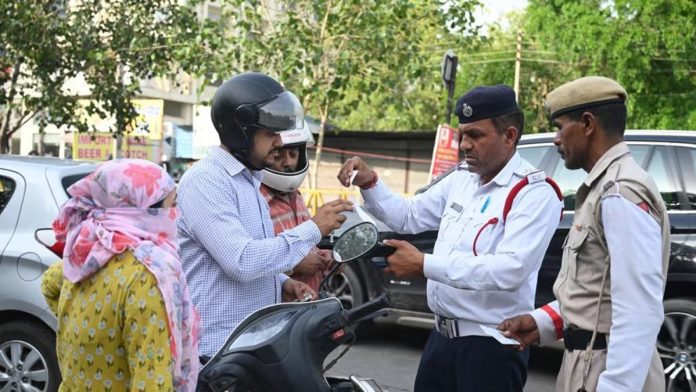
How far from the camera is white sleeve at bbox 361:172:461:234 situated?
351cm

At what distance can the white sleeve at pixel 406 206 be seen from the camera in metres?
3.51

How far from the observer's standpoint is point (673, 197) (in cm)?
567

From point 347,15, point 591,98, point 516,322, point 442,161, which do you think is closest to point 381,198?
point 516,322

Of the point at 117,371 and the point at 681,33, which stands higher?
the point at 681,33

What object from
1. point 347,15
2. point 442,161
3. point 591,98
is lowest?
point 442,161

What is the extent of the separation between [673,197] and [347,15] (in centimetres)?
792

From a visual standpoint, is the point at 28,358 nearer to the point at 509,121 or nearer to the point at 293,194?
the point at 293,194

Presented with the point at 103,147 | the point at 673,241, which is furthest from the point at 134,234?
the point at 103,147

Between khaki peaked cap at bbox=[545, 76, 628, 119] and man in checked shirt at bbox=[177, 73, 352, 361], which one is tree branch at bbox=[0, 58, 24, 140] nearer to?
man in checked shirt at bbox=[177, 73, 352, 361]

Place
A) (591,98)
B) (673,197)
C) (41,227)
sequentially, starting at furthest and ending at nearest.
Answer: (673,197)
(41,227)
(591,98)

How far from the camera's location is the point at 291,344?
2.35 meters

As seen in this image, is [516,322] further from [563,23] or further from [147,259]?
[563,23]

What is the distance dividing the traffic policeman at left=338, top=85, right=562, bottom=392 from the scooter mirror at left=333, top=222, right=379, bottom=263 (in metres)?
0.28

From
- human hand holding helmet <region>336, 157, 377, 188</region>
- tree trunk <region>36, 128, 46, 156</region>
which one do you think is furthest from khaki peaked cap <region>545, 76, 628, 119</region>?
tree trunk <region>36, 128, 46, 156</region>
